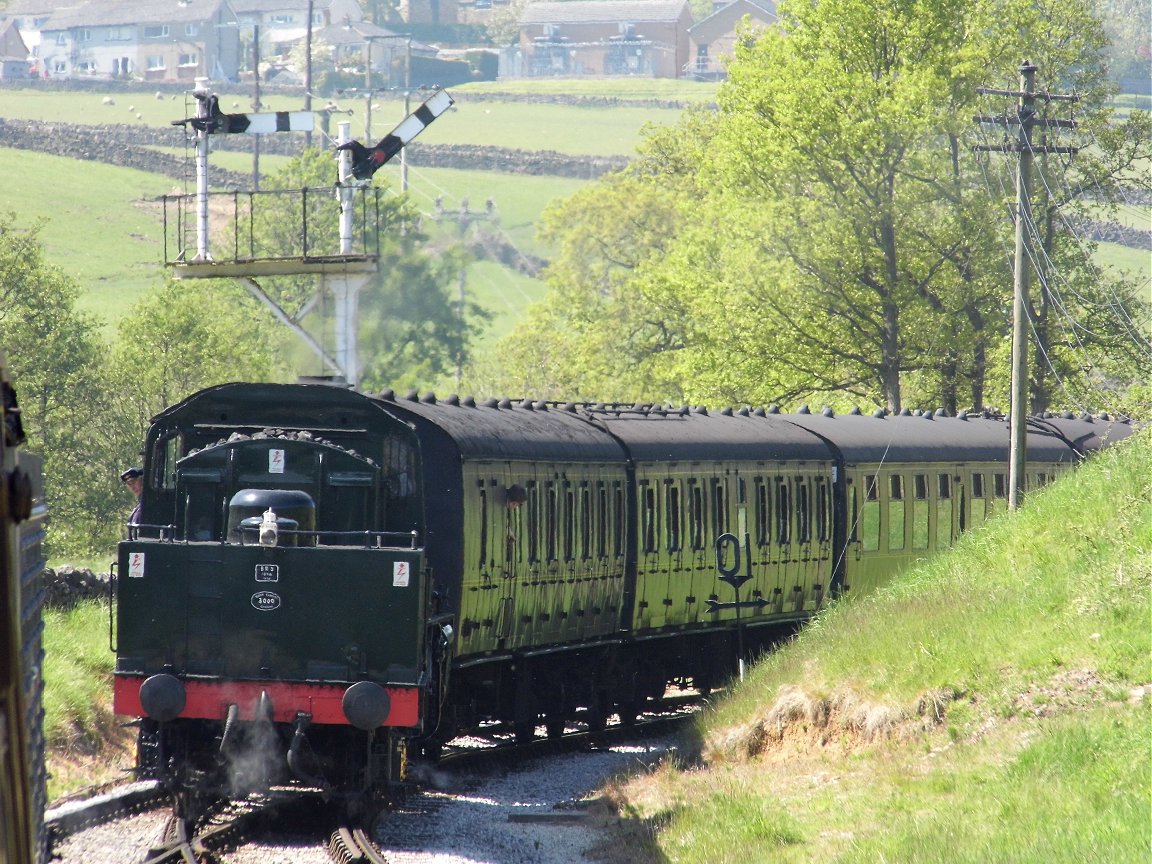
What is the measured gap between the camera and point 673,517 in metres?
20.4

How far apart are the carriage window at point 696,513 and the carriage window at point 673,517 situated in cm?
28

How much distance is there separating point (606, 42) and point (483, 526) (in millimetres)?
144853

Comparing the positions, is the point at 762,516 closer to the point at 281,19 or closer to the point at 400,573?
the point at 400,573

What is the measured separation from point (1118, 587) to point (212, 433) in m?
7.37

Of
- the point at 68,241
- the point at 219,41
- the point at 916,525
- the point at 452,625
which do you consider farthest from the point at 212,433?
the point at 219,41

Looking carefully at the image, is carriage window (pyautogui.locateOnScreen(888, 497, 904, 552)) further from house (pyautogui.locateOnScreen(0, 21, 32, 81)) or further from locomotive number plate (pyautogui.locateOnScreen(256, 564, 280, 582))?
house (pyautogui.locateOnScreen(0, 21, 32, 81))

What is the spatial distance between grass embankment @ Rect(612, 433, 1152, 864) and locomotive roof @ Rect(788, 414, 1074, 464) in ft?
20.8

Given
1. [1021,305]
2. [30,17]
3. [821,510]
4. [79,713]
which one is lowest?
[79,713]

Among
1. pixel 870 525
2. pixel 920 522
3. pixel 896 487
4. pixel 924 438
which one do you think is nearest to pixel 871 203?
pixel 924 438

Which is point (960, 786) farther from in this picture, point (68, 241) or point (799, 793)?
point (68, 241)

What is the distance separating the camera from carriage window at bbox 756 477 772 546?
22047mm

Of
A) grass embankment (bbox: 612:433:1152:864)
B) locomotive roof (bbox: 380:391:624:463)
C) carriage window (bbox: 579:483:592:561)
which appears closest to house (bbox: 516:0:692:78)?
locomotive roof (bbox: 380:391:624:463)

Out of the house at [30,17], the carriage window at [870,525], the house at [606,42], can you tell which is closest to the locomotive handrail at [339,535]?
the carriage window at [870,525]

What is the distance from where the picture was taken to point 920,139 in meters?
40.4
